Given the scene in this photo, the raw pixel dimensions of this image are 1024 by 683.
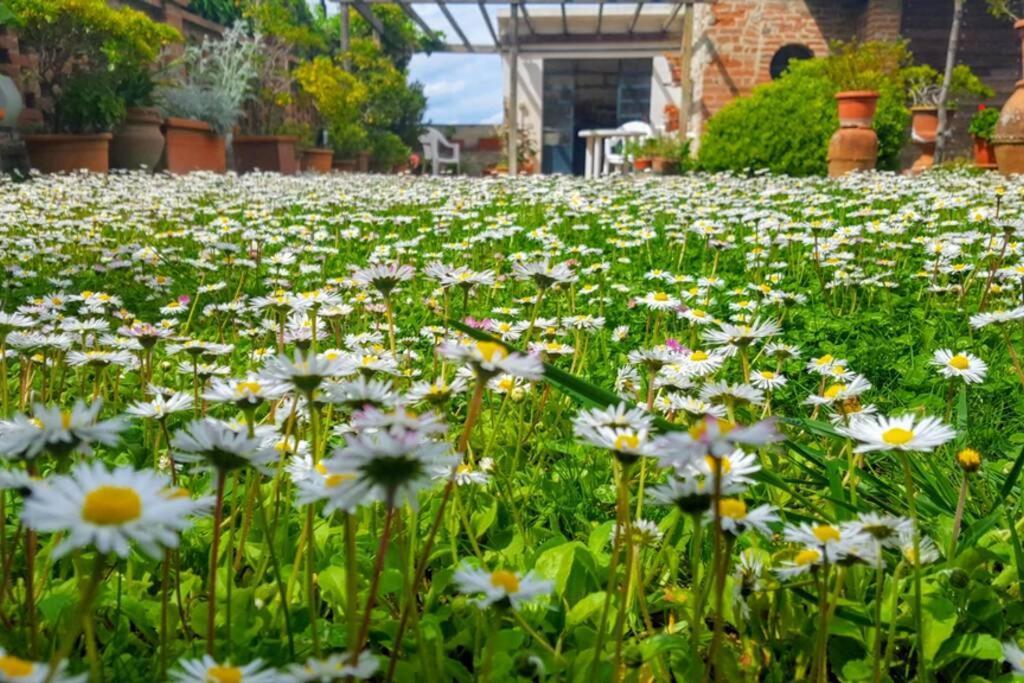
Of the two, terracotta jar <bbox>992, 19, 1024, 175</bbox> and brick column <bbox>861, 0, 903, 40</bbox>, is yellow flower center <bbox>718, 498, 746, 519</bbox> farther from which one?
brick column <bbox>861, 0, 903, 40</bbox>

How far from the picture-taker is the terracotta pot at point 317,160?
11898mm

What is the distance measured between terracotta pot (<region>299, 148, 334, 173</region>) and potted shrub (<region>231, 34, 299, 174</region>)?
0.42 m

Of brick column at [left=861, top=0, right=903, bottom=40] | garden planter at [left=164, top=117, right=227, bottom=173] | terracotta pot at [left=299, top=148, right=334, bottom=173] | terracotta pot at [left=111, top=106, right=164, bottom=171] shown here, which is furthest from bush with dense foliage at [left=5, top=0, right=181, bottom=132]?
brick column at [left=861, top=0, right=903, bottom=40]

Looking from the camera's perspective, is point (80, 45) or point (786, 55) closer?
point (80, 45)

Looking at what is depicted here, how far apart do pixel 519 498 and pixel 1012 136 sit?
7.55m

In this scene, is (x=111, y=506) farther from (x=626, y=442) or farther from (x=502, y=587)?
(x=626, y=442)

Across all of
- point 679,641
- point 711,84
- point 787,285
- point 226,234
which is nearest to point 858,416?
point 679,641

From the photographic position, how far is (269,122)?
39.1 feet

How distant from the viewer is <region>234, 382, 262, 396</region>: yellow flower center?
30.9 inches

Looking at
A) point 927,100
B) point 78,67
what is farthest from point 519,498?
point 927,100

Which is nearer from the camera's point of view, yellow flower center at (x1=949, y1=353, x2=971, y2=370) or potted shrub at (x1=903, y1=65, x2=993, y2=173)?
yellow flower center at (x1=949, y1=353, x2=971, y2=370)

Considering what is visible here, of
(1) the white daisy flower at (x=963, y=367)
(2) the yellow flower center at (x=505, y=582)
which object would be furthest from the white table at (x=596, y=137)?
(2) the yellow flower center at (x=505, y=582)

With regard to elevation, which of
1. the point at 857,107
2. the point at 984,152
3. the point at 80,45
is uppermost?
the point at 80,45

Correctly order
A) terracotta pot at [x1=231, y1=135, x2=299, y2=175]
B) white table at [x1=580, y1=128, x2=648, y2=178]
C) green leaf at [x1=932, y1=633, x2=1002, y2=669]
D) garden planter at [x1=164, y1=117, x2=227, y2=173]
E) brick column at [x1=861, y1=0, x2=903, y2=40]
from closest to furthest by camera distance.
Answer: green leaf at [x1=932, y1=633, x2=1002, y2=669]
garden planter at [x1=164, y1=117, x2=227, y2=173]
terracotta pot at [x1=231, y1=135, x2=299, y2=175]
brick column at [x1=861, y1=0, x2=903, y2=40]
white table at [x1=580, y1=128, x2=648, y2=178]
